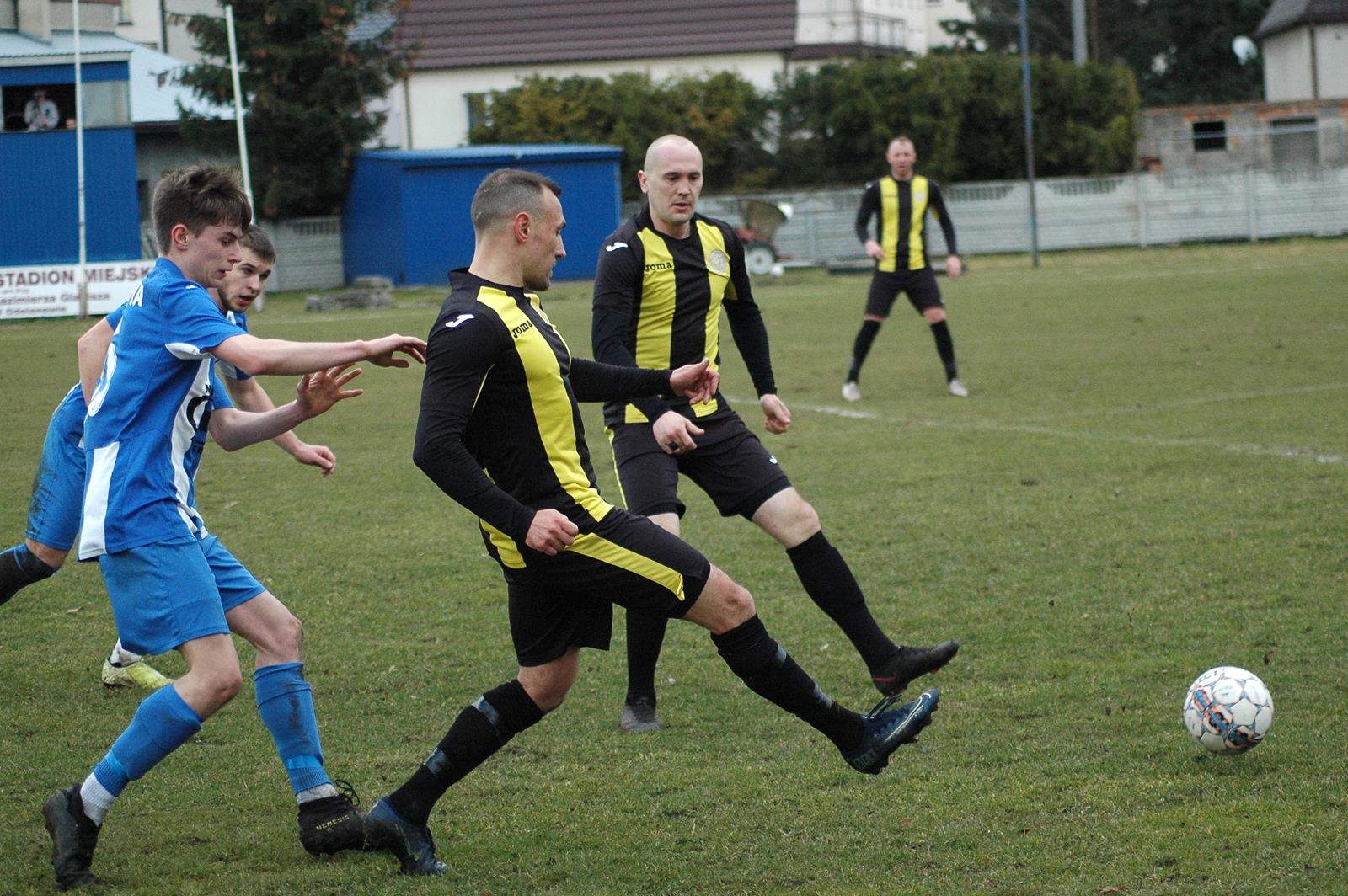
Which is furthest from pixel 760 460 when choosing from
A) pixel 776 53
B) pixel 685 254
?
pixel 776 53

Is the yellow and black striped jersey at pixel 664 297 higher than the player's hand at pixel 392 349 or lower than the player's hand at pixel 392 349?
higher

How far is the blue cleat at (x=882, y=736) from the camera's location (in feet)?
14.5

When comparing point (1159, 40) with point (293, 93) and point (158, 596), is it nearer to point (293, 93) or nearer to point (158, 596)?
point (293, 93)

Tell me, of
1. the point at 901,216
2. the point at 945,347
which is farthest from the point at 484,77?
the point at 945,347

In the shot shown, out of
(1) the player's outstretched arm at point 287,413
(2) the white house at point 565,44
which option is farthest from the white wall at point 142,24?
(1) the player's outstretched arm at point 287,413

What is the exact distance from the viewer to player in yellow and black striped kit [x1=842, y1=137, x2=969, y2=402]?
13.7m

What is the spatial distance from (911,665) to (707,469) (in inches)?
42.4

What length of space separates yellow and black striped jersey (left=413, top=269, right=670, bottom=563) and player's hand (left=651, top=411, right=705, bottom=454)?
0.79 m

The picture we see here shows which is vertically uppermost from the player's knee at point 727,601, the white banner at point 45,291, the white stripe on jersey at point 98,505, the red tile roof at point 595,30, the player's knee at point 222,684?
the red tile roof at point 595,30

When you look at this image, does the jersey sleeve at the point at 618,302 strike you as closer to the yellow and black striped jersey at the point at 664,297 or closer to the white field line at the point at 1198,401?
the yellow and black striped jersey at the point at 664,297

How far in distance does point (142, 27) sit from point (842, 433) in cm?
4538

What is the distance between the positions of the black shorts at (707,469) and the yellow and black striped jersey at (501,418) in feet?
4.33

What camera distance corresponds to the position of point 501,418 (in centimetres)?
405

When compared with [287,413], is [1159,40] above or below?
above
